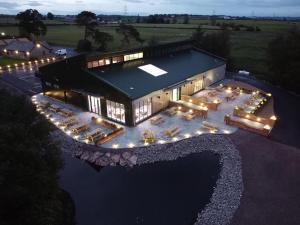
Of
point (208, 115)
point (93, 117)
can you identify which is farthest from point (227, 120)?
point (93, 117)

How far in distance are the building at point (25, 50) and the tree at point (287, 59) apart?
55439mm

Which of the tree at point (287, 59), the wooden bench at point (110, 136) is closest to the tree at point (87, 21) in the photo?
the tree at point (287, 59)

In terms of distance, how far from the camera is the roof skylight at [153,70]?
34059 millimetres

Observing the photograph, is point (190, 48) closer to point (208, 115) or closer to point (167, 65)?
point (167, 65)

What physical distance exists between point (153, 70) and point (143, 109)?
26.3 feet

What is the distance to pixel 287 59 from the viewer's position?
40.6m

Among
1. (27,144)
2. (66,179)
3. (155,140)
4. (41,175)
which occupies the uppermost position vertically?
(27,144)

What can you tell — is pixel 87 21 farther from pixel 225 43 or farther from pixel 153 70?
pixel 153 70

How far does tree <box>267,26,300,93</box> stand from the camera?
3878 centimetres

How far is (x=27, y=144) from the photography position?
14602mm

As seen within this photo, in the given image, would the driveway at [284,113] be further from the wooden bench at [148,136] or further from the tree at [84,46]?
the tree at [84,46]

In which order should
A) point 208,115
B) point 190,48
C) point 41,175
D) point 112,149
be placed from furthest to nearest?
point 190,48, point 208,115, point 112,149, point 41,175

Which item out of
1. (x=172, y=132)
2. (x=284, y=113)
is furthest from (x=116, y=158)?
(x=284, y=113)

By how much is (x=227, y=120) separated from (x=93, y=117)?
611 inches
